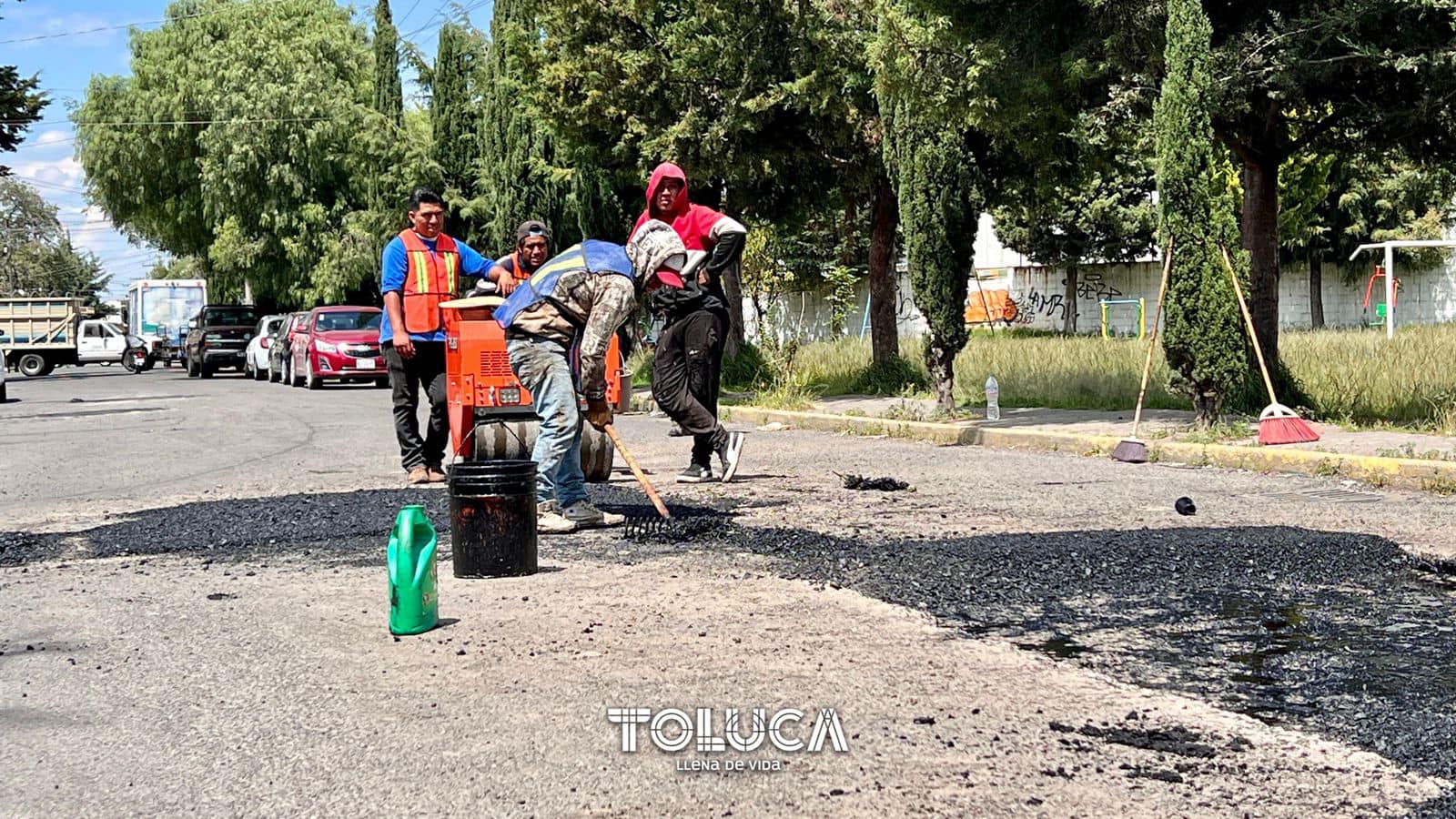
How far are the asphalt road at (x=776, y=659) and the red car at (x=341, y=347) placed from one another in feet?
70.4

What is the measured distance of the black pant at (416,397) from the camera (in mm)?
11234

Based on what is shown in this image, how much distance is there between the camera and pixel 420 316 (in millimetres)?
11078

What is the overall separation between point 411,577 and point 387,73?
123 ft

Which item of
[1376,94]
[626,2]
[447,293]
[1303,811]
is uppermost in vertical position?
[626,2]

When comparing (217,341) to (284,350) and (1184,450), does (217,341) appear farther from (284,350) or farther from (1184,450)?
(1184,450)

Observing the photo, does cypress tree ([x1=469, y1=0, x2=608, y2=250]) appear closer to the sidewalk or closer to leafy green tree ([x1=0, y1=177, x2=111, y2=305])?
the sidewalk

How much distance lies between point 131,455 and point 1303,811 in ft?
43.7

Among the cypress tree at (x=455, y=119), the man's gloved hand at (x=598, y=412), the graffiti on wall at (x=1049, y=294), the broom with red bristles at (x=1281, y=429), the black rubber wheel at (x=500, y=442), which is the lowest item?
the broom with red bristles at (x=1281, y=429)

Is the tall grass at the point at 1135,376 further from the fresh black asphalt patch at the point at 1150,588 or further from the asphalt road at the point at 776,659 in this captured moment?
the fresh black asphalt patch at the point at 1150,588

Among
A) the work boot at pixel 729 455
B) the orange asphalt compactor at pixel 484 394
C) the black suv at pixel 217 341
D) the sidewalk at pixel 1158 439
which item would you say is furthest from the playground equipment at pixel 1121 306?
the orange asphalt compactor at pixel 484 394

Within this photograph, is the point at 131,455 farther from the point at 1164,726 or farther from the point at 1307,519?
the point at 1164,726

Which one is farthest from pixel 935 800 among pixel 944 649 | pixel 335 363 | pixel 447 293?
pixel 335 363

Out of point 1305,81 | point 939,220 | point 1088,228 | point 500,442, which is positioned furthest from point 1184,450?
point 1088,228

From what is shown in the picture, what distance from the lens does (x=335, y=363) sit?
31531mm
